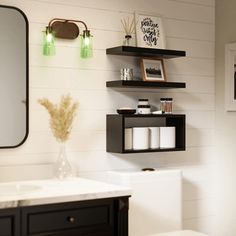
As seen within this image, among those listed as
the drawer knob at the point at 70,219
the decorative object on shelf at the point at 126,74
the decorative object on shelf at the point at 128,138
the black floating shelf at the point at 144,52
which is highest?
the black floating shelf at the point at 144,52

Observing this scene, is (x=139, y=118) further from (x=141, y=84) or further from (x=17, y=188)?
(x=17, y=188)

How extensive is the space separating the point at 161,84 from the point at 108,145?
1.88 ft

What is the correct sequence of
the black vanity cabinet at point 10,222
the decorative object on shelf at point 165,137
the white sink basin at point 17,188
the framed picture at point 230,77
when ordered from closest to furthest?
the black vanity cabinet at point 10,222 < the white sink basin at point 17,188 < the decorative object on shelf at point 165,137 < the framed picture at point 230,77

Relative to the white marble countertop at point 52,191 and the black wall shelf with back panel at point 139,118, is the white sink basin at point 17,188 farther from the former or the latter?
the black wall shelf with back panel at point 139,118

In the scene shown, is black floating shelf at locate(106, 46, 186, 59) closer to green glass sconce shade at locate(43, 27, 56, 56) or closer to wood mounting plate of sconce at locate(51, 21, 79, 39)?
wood mounting plate of sconce at locate(51, 21, 79, 39)

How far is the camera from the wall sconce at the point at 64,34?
3.10 meters

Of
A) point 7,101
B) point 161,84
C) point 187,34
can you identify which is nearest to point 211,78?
point 187,34

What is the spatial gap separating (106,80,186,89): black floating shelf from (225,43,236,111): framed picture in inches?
18.5

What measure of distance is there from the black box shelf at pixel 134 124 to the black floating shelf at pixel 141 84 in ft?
0.67

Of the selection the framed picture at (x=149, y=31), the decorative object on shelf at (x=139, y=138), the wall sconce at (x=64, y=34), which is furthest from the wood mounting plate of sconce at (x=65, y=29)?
the decorative object on shelf at (x=139, y=138)

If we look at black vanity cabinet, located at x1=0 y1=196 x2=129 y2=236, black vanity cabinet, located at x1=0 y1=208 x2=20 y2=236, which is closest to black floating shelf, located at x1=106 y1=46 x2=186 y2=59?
black vanity cabinet, located at x1=0 y1=196 x2=129 y2=236

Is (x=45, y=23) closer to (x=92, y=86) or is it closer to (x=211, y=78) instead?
(x=92, y=86)

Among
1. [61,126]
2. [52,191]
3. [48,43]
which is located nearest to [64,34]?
[48,43]

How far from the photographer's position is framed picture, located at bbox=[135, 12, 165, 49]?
3.55 metres
